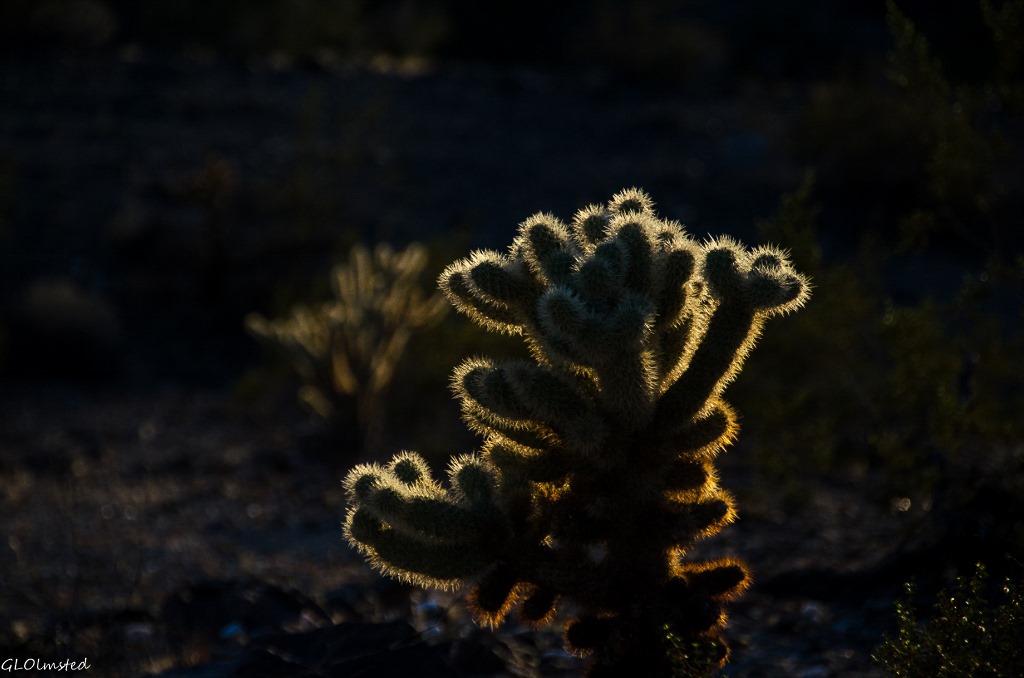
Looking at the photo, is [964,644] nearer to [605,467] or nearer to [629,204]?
[605,467]

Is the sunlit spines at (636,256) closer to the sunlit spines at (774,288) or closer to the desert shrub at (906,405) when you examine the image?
the sunlit spines at (774,288)

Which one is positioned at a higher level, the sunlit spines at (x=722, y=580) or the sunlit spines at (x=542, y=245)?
the sunlit spines at (x=542, y=245)

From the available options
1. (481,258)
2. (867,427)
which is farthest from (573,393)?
(867,427)

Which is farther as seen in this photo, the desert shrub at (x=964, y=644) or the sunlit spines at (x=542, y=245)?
the sunlit spines at (x=542, y=245)

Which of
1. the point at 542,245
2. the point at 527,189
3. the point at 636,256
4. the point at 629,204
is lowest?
the point at 636,256

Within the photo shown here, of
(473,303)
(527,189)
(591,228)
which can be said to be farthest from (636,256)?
(527,189)

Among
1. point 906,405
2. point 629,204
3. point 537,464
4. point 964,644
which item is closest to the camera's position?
point 964,644

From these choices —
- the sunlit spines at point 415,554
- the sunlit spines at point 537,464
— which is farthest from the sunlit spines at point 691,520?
the sunlit spines at point 415,554
